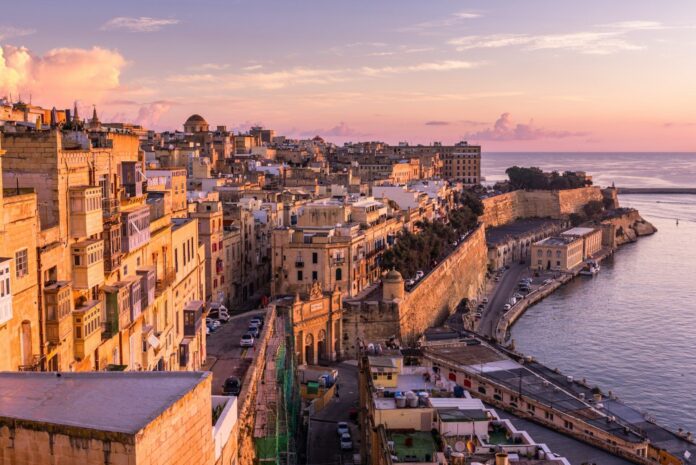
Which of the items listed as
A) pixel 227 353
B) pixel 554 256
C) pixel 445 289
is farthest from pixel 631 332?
pixel 227 353

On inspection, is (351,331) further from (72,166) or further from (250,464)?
(72,166)

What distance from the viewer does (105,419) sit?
6.78 meters

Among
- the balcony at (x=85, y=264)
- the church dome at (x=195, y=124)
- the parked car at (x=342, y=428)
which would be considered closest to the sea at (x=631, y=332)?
the parked car at (x=342, y=428)

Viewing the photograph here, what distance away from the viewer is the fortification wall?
30.3m

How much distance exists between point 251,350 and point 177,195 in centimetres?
1002

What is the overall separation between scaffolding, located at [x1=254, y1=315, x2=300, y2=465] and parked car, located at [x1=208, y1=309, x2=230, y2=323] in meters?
1.96

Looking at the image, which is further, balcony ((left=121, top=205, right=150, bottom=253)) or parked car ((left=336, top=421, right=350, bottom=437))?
parked car ((left=336, top=421, right=350, bottom=437))

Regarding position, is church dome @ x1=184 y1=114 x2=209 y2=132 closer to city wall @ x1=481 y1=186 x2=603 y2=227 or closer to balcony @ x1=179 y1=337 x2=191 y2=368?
city wall @ x1=481 y1=186 x2=603 y2=227

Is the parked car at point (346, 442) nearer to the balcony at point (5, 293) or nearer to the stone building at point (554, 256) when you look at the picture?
the balcony at point (5, 293)

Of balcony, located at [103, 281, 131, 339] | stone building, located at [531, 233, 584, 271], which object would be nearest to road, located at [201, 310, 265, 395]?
balcony, located at [103, 281, 131, 339]

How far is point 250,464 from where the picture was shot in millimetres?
14727

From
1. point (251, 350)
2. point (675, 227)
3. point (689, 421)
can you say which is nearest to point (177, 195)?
point (251, 350)

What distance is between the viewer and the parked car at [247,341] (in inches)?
818

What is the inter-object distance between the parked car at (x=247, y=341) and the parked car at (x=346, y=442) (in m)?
3.15
